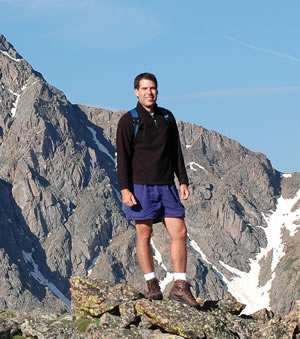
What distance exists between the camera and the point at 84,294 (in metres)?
19.3

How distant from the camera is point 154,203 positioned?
56.2 ft

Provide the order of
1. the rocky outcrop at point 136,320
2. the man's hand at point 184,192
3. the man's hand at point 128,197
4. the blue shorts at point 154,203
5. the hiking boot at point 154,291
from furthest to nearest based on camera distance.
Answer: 1. the hiking boot at point 154,291
2. the man's hand at point 184,192
3. the blue shorts at point 154,203
4. the man's hand at point 128,197
5. the rocky outcrop at point 136,320

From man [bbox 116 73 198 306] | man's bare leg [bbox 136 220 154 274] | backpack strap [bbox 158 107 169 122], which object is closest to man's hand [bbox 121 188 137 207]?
man [bbox 116 73 198 306]

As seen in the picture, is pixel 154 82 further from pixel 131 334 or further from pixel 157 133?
pixel 131 334

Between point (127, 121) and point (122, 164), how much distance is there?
3.34ft

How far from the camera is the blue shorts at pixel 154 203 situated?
672 inches

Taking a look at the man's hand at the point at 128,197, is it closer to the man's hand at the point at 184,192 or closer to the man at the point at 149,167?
the man at the point at 149,167

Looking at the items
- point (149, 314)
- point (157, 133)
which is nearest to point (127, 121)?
point (157, 133)

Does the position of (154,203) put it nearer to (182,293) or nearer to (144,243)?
(144,243)

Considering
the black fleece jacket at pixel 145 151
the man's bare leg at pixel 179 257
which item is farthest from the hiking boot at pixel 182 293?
the black fleece jacket at pixel 145 151

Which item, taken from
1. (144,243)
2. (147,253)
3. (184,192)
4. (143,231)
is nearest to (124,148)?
(184,192)

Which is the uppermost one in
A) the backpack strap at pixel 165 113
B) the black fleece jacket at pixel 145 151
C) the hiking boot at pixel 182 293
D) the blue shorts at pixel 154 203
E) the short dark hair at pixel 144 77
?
the short dark hair at pixel 144 77

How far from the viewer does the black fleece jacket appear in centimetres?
1695

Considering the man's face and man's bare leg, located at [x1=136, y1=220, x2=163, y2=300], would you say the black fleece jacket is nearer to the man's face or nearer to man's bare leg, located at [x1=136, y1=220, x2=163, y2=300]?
the man's face
